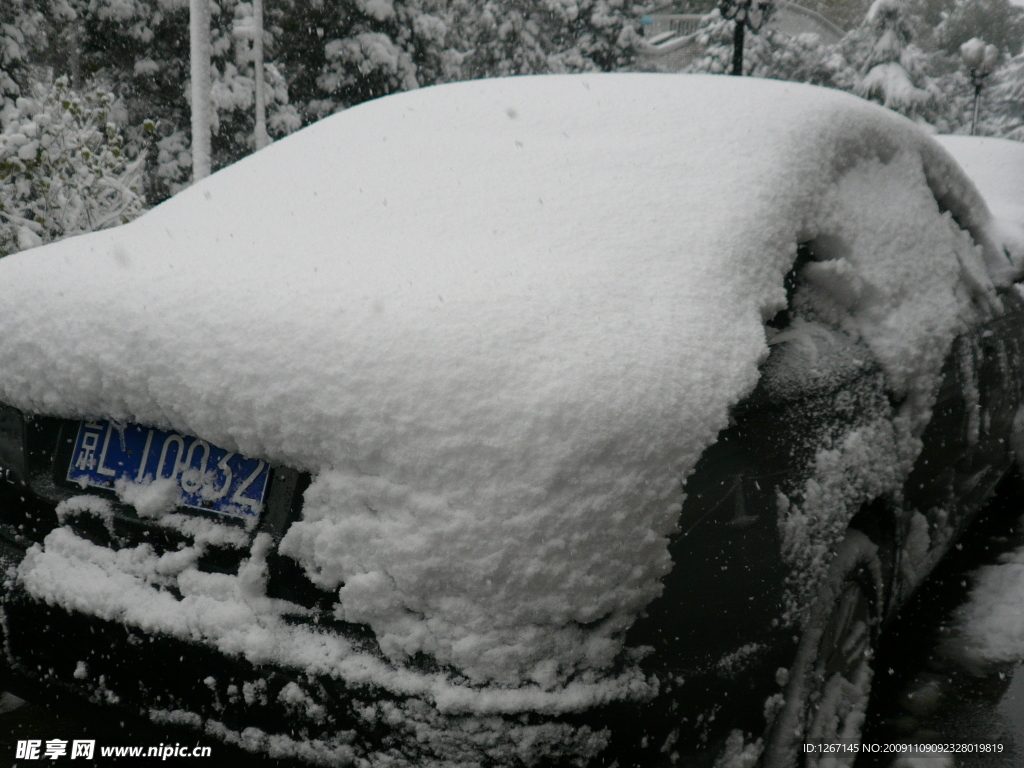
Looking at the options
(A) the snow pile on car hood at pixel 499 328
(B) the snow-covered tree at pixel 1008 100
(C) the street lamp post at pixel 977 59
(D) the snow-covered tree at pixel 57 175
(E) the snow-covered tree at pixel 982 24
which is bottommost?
(D) the snow-covered tree at pixel 57 175

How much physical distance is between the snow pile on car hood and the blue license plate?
5 cm

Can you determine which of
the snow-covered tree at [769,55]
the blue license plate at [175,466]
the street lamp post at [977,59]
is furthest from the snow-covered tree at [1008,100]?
the blue license plate at [175,466]

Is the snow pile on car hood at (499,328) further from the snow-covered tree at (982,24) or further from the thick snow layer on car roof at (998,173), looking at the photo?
the snow-covered tree at (982,24)

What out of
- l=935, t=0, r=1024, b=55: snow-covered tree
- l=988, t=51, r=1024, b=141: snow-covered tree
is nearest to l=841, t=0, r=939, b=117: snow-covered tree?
l=988, t=51, r=1024, b=141: snow-covered tree

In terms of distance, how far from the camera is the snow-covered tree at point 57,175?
5.06m

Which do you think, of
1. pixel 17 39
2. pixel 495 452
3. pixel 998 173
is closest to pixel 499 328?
pixel 495 452

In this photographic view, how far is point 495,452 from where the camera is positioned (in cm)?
129

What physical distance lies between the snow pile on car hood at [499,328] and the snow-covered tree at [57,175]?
10.9 ft

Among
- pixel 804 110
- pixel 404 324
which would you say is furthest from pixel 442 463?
pixel 804 110

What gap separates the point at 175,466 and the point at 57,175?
15.0 feet

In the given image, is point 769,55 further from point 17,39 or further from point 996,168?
point 996,168

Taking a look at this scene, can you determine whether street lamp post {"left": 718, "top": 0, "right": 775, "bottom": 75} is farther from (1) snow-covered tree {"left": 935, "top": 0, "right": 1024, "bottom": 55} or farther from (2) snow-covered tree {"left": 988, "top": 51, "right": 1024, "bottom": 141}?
(1) snow-covered tree {"left": 935, "top": 0, "right": 1024, "bottom": 55}

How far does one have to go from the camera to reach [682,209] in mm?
1782

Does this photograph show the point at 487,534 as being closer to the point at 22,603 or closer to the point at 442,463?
the point at 442,463
